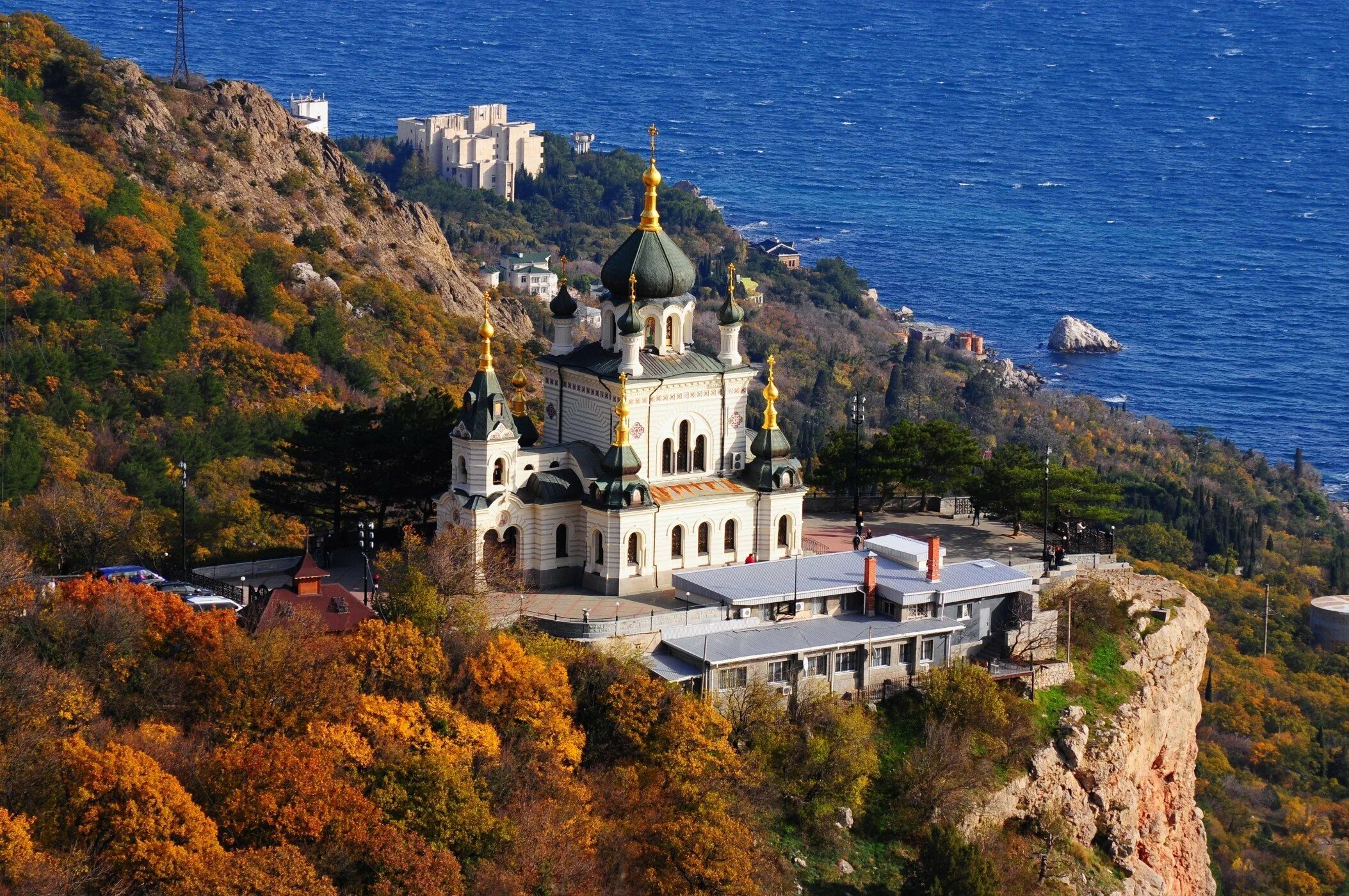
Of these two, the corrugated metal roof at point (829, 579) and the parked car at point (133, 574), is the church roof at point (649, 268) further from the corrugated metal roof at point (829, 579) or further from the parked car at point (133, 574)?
the parked car at point (133, 574)

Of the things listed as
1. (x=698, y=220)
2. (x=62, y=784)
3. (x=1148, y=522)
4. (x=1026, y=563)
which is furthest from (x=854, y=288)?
(x=62, y=784)

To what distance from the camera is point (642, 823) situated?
166 feet

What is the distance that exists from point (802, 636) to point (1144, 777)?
12.2 metres

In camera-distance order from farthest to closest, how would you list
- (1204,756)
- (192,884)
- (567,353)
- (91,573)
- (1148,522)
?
(1148,522)
(1204,756)
(567,353)
(91,573)
(192,884)

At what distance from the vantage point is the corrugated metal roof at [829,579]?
5800 cm

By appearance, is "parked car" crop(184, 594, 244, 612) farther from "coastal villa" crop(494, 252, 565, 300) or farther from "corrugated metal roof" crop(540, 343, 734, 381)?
"coastal villa" crop(494, 252, 565, 300)

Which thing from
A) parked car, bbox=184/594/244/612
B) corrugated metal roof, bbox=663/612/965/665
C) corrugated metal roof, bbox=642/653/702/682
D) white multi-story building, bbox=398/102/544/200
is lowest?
corrugated metal roof, bbox=642/653/702/682

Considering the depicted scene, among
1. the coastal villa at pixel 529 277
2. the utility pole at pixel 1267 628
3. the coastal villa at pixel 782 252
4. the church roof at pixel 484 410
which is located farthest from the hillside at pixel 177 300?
the coastal villa at pixel 782 252

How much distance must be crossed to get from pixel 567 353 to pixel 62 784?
21716 mm

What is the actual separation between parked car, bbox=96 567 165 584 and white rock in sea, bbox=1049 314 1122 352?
109706mm

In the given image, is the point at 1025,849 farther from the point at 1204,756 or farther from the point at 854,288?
the point at 854,288

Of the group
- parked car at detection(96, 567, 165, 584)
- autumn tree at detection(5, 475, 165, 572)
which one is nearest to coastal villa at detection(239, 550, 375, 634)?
parked car at detection(96, 567, 165, 584)

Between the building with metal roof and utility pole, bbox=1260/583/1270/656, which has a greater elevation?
the building with metal roof

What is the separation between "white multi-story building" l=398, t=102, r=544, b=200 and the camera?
17900cm
